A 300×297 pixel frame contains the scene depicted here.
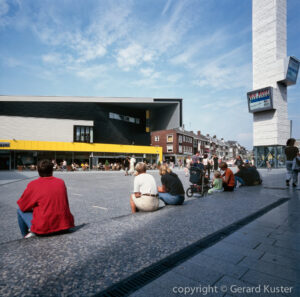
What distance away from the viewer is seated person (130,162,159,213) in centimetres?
444

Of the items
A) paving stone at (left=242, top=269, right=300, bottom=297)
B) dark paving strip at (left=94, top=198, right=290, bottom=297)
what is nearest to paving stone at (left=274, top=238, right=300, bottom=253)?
dark paving strip at (left=94, top=198, right=290, bottom=297)

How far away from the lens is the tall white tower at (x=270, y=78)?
28.6 metres

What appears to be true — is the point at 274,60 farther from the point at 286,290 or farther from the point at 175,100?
the point at 286,290

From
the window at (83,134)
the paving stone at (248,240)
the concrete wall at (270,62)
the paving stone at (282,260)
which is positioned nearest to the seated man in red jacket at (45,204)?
the paving stone at (248,240)

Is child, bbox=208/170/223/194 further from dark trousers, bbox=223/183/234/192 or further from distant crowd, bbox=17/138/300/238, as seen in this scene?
dark trousers, bbox=223/183/234/192

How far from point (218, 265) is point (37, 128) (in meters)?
33.0

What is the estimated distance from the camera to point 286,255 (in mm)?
2553

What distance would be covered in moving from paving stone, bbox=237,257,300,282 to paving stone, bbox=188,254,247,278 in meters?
0.12

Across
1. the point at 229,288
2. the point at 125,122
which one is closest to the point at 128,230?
the point at 229,288

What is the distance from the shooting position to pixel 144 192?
4508 mm

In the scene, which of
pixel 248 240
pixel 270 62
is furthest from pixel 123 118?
pixel 248 240

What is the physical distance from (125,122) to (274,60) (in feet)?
77.1

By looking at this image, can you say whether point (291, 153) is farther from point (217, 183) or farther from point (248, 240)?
point (248, 240)

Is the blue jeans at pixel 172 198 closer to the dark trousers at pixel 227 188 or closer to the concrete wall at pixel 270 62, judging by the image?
the dark trousers at pixel 227 188
